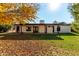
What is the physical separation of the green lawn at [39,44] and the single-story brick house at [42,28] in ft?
0.23

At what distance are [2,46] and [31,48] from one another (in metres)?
0.50

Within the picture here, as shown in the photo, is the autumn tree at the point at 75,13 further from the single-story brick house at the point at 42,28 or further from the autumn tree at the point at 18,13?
the autumn tree at the point at 18,13

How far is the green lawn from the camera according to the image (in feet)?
13.9

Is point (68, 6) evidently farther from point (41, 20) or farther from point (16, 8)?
point (16, 8)

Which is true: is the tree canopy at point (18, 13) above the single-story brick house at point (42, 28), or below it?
above

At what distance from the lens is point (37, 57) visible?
13.8ft

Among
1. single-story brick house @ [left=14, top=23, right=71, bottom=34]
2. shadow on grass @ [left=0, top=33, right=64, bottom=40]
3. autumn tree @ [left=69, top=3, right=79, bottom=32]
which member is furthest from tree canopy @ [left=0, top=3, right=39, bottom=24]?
autumn tree @ [left=69, top=3, right=79, bottom=32]

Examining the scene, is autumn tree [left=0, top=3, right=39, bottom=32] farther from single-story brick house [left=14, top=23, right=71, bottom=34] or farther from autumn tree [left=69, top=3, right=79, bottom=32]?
autumn tree [left=69, top=3, right=79, bottom=32]

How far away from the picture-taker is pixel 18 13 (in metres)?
4.37

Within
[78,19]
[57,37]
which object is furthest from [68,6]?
[57,37]

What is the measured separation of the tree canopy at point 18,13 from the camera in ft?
14.1

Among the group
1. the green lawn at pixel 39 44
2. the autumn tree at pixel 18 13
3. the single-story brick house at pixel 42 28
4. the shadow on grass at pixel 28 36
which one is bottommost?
the green lawn at pixel 39 44

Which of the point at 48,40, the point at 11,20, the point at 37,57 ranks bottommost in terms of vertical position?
the point at 37,57

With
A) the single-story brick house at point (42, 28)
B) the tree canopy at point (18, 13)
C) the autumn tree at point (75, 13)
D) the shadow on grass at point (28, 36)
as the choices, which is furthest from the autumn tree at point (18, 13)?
the autumn tree at point (75, 13)
